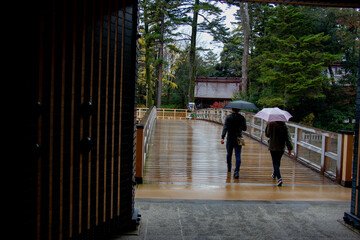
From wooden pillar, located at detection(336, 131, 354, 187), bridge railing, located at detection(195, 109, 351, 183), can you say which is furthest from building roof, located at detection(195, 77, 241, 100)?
wooden pillar, located at detection(336, 131, 354, 187)

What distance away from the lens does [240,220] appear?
3.81 m

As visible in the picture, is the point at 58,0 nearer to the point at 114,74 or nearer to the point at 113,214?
the point at 114,74

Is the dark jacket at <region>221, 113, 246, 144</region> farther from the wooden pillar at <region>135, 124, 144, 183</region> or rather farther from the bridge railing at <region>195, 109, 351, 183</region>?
the bridge railing at <region>195, 109, 351, 183</region>

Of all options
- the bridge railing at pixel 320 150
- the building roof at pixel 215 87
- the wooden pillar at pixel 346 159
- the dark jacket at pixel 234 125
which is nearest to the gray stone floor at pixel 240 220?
the wooden pillar at pixel 346 159

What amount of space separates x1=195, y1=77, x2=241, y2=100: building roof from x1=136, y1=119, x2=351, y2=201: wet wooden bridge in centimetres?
3059

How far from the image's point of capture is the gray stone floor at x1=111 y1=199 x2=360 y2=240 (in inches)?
134

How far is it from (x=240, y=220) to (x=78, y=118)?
2.30 metres

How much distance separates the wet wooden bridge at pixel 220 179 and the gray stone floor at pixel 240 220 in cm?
51

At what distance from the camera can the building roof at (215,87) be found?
131ft

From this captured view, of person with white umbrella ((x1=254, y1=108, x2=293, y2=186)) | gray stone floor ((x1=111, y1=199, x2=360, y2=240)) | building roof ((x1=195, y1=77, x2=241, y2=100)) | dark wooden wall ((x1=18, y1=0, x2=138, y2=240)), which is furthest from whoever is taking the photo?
building roof ((x1=195, y1=77, x2=241, y2=100))

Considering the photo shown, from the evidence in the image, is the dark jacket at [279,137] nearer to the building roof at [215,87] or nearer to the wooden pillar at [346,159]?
the wooden pillar at [346,159]

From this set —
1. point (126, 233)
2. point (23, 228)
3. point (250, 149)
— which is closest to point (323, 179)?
point (250, 149)

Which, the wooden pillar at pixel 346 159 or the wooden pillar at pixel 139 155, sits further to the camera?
the wooden pillar at pixel 346 159

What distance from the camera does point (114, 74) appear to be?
3148 mm
